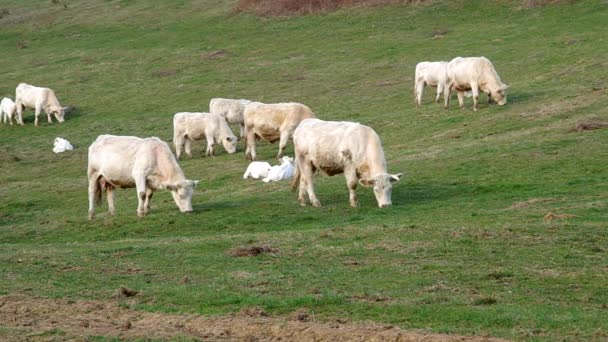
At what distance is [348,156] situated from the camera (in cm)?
2452

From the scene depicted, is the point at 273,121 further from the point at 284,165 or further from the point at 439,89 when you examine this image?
the point at 439,89

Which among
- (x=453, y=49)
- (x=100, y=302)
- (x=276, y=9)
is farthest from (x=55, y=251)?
(x=276, y=9)

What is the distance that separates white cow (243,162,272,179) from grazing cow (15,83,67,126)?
1757 centimetres

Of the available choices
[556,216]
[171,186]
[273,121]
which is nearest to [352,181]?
[171,186]

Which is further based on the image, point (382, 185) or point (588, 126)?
point (588, 126)

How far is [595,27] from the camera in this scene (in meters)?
49.5

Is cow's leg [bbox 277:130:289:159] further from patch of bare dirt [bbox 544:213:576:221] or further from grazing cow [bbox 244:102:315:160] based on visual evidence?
patch of bare dirt [bbox 544:213:576:221]

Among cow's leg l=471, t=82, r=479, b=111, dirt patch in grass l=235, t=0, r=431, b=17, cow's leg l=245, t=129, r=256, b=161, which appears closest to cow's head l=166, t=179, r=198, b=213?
cow's leg l=245, t=129, r=256, b=161

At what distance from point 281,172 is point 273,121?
4411 mm

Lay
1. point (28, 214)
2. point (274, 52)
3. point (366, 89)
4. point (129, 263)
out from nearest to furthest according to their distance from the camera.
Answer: point (129, 263) → point (28, 214) → point (366, 89) → point (274, 52)

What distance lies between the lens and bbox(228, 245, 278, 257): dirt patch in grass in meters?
18.5

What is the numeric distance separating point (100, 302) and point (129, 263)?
3069mm

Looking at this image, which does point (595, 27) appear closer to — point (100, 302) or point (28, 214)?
point (28, 214)

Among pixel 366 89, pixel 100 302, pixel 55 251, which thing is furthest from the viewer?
pixel 366 89
